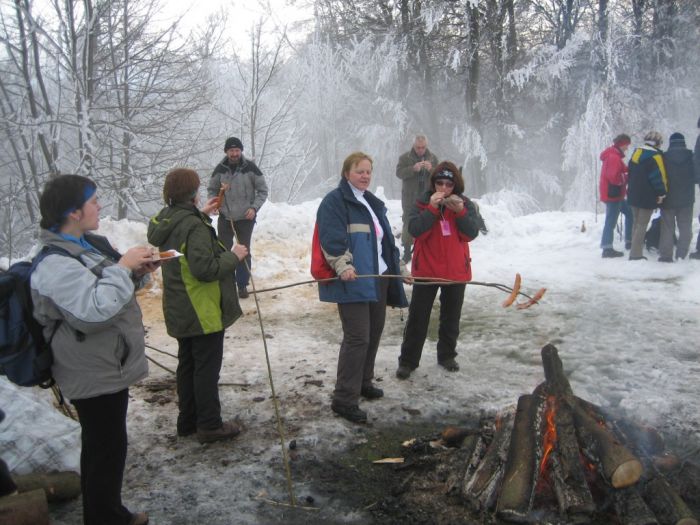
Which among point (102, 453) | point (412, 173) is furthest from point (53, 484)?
point (412, 173)

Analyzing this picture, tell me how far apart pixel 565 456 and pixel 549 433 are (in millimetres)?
173

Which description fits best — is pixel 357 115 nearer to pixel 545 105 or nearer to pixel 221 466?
pixel 545 105

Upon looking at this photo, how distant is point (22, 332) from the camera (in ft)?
7.75

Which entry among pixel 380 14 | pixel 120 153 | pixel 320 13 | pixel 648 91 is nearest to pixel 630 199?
pixel 120 153

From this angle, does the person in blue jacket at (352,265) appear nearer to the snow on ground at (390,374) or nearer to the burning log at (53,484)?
the snow on ground at (390,374)

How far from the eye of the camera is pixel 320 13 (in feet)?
69.7

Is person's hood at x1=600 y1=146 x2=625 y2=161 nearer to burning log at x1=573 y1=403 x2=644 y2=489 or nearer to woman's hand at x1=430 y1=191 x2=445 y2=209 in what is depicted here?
woman's hand at x1=430 y1=191 x2=445 y2=209

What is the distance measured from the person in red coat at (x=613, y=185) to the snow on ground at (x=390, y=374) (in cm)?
73

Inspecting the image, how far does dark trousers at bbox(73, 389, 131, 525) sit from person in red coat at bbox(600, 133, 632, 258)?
9.22m

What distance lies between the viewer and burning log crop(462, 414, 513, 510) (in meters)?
2.97

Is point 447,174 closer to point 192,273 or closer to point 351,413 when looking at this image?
point 351,413

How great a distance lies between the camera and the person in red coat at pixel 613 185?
9.60 meters

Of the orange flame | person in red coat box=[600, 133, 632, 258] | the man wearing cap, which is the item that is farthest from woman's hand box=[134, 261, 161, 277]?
person in red coat box=[600, 133, 632, 258]

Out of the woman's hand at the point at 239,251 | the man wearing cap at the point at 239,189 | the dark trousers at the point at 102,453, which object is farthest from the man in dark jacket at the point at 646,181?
the dark trousers at the point at 102,453
